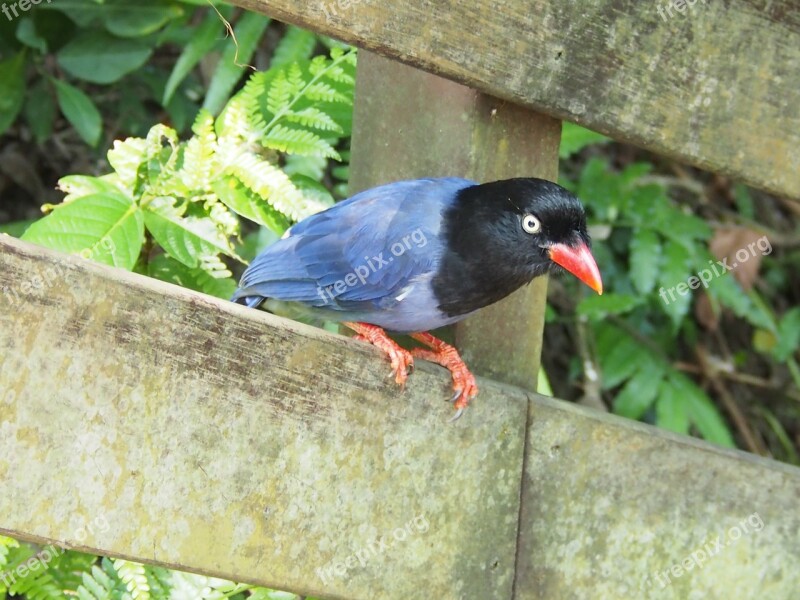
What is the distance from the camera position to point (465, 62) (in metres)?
2.05

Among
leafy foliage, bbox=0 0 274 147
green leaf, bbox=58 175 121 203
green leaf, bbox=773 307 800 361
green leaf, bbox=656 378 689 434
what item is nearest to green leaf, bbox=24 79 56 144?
leafy foliage, bbox=0 0 274 147

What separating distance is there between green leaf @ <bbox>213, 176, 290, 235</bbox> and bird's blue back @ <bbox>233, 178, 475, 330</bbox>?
0.07 m

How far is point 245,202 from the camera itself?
2605 millimetres

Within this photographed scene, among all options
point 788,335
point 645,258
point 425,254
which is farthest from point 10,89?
point 788,335

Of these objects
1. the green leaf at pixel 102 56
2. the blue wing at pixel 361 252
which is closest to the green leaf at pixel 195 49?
the green leaf at pixel 102 56

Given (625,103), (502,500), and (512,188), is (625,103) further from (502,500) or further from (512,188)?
(502,500)

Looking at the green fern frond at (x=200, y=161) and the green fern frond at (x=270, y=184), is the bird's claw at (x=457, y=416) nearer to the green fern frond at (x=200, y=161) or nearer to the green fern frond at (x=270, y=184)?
the green fern frond at (x=270, y=184)

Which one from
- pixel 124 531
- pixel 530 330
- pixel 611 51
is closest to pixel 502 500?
pixel 530 330

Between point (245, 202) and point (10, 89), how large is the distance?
1.17 metres

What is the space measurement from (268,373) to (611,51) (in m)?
1.01

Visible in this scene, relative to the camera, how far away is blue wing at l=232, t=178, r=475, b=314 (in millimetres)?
2414

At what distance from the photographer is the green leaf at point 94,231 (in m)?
2.40

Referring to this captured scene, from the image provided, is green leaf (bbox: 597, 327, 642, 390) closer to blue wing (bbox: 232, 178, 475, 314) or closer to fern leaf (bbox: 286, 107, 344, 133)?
blue wing (bbox: 232, 178, 475, 314)

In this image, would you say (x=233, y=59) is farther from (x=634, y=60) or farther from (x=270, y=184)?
(x=634, y=60)
